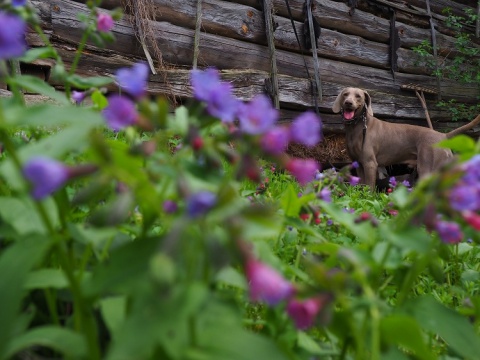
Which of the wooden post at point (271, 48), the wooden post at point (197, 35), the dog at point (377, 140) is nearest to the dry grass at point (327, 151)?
the dog at point (377, 140)

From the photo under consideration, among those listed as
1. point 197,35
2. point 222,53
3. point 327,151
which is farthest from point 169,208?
point 327,151

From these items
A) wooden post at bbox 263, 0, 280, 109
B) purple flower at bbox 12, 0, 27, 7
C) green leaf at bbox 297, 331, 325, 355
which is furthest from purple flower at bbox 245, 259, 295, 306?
wooden post at bbox 263, 0, 280, 109

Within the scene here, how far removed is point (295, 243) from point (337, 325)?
0.87 m

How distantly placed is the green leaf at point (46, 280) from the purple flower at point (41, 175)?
28 cm

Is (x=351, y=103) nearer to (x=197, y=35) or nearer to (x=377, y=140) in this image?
(x=377, y=140)

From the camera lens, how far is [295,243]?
1611mm

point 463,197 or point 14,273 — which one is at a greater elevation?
point 463,197

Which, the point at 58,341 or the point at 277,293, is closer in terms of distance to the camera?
the point at 277,293

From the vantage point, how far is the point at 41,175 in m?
0.44

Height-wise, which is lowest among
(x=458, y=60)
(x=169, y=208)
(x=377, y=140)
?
(x=377, y=140)

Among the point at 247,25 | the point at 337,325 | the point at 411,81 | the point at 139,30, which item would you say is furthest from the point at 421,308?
the point at 411,81

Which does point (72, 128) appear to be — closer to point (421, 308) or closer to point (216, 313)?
point (216, 313)

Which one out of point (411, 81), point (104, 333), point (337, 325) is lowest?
point (411, 81)

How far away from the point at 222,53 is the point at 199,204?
16.6ft
